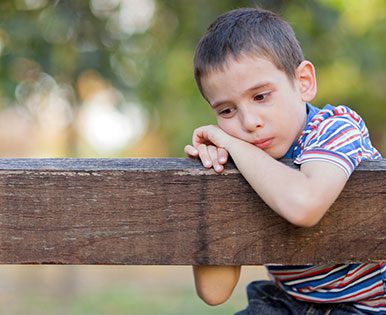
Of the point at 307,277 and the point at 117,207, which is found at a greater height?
the point at 117,207

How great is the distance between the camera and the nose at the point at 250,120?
1.95m

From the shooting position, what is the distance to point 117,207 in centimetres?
158

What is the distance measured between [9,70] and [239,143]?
17.1 feet

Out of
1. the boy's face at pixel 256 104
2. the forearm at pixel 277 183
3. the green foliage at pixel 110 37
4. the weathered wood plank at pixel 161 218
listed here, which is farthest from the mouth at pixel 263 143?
the green foliage at pixel 110 37

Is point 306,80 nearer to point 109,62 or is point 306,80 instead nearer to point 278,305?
point 278,305

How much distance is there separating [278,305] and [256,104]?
0.52 meters

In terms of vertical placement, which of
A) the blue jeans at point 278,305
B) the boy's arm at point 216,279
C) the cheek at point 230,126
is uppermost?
the cheek at point 230,126

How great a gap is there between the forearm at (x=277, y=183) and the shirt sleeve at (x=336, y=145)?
Answer: 7 centimetres

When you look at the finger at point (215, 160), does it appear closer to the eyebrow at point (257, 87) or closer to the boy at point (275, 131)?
the boy at point (275, 131)

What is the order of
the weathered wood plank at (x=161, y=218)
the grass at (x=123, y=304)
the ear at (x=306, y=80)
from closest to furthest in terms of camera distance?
1. the weathered wood plank at (x=161, y=218)
2. the ear at (x=306, y=80)
3. the grass at (x=123, y=304)

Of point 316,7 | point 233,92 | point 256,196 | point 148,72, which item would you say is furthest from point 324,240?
point 148,72

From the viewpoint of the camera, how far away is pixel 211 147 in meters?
1.76

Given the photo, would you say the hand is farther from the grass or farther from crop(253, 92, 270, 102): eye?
the grass

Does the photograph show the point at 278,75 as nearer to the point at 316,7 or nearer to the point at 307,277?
the point at 307,277
